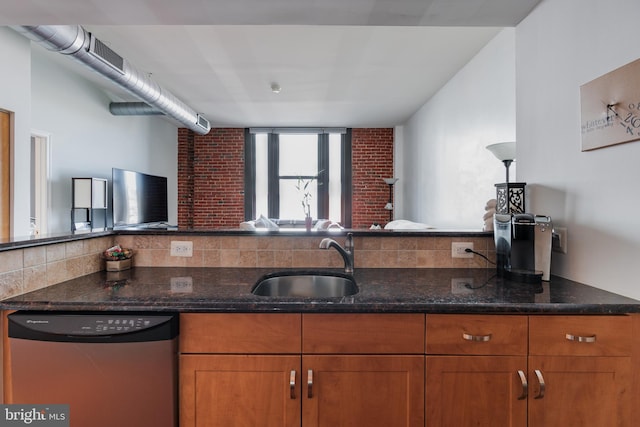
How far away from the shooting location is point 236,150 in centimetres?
641

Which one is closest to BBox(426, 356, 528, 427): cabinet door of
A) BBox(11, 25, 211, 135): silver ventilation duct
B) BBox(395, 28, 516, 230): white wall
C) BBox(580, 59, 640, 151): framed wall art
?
BBox(580, 59, 640, 151): framed wall art

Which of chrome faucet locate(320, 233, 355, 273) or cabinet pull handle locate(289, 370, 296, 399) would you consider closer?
cabinet pull handle locate(289, 370, 296, 399)

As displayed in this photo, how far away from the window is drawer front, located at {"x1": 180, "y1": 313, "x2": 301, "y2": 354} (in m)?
5.33

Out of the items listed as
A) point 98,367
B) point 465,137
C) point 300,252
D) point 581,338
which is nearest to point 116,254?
point 98,367

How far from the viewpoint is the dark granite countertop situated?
109 cm

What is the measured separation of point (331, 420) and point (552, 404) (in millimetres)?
737

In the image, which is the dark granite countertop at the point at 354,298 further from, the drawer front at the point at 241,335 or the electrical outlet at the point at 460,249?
the electrical outlet at the point at 460,249

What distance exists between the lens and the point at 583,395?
1080 mm

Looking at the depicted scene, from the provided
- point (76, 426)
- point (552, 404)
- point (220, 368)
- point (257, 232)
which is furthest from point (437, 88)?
point (76, 426)

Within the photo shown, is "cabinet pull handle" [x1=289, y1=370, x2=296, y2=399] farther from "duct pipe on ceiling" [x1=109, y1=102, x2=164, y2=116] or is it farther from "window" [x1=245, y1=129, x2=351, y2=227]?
"window" [x1=245, y1=129, x2=351, y2=227]

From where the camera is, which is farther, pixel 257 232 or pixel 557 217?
pixel 257 232

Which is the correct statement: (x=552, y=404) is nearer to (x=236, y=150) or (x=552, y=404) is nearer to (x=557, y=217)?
(x=557, y=217)

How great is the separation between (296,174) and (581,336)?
5.77 m

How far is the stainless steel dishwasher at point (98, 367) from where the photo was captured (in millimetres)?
1068
